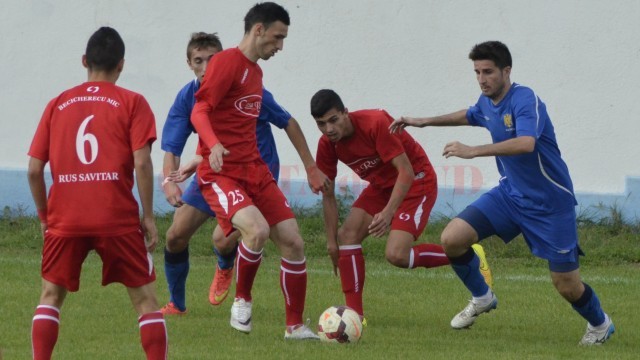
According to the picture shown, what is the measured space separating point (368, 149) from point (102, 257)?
9.04ft

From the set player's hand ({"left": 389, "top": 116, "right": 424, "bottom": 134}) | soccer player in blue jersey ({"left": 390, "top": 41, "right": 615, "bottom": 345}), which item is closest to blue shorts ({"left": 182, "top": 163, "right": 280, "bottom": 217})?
player's hand ({"left": 389, "top": 116, "right": 424, "bottom": 134})

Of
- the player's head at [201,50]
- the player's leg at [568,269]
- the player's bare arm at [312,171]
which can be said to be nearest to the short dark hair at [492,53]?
the player's leg at [568,269]

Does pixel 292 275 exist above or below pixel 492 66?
below

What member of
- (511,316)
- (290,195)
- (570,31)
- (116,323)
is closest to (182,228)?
(116,323)

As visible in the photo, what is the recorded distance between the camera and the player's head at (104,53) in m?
5.90

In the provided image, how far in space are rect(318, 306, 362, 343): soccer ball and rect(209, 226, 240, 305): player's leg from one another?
1.34 metres

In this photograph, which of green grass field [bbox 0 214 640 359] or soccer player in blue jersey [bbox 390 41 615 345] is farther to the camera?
soccer player in blue jersey [bbox 390 41 615 345]

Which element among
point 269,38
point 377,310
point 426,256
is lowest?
point 377,310

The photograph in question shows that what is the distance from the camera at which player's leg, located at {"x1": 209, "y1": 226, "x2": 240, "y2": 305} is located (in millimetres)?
8570

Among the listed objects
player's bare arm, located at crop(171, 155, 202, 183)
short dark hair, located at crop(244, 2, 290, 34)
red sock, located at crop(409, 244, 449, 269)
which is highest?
short dark hair, located at crop(244, 2, 290, 34)

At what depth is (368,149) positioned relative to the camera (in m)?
8.20

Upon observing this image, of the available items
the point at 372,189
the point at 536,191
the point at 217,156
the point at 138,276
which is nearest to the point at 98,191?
the point at 138,276

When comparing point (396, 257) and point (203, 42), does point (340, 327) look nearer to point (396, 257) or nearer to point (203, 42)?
point (396, 257)

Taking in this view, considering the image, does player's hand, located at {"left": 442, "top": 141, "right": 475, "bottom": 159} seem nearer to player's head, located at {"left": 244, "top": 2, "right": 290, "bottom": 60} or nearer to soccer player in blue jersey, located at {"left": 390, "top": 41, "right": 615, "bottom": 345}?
soccer player in blue jersey, located at {"left": 390, "top": 41, "right": 615, "bottom": 345}
